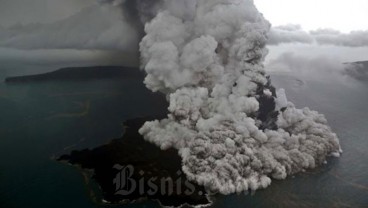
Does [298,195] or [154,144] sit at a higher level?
[154,144]

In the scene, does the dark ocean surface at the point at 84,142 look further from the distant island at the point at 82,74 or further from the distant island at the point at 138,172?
the distant island at the point at 138,172

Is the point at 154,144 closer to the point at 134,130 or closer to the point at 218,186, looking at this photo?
the point at 134,130

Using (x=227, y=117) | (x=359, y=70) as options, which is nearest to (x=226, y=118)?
(x=227, y=117)

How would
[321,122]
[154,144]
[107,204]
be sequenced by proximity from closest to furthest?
1. [107,204]
2. [154,144]
3. [321,122]

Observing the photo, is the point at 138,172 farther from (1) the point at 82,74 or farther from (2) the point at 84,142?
(1) the point at 82,74

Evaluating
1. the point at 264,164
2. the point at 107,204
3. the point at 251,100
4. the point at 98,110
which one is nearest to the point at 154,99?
the point at 98,110

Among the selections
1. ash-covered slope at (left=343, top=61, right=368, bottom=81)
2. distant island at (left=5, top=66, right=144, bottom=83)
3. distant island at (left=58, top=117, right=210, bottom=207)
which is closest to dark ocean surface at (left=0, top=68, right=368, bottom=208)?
distant island at (left=5, top=66, right=144, bottom=83)

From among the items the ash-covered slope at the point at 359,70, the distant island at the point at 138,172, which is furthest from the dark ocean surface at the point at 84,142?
the ash-covered slope at the point at 359,70

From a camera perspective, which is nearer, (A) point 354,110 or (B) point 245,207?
(B) point 245,207
